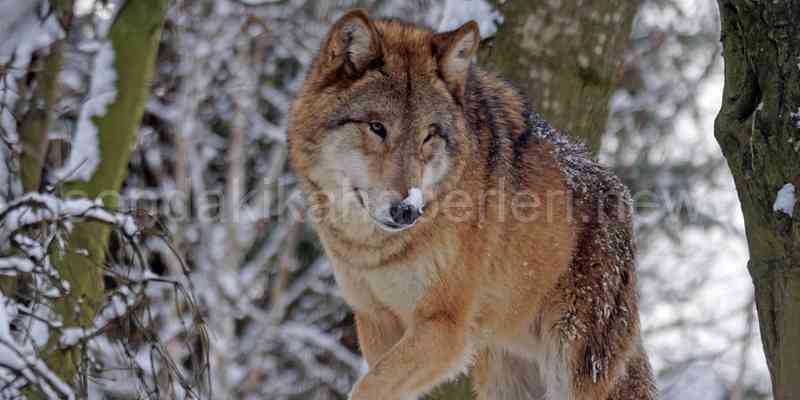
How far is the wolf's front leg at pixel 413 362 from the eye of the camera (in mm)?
4574

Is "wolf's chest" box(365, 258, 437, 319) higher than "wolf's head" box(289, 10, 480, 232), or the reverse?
"wolf's head" box(289, 10, 480, 232)

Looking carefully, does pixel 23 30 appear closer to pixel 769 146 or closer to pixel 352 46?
pixel 352 46

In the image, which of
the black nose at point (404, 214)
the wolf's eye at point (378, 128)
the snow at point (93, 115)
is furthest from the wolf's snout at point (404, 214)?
the snow at point (93, 115)

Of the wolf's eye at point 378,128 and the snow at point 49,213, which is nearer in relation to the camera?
the snow at point 49,213

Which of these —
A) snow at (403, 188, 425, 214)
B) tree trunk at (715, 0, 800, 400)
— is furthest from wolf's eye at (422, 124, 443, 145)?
tree trunk at (715, 0, 800, 400)

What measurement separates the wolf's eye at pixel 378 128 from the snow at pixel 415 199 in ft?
1.11

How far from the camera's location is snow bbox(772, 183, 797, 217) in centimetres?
313

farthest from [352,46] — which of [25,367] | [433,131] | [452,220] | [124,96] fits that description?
[25,367]

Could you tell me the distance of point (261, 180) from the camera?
46.1 feet

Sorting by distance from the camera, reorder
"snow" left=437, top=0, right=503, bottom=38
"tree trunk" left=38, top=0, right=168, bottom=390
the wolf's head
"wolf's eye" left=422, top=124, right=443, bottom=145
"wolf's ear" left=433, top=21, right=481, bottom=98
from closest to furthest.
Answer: the wolf's head → "wolf's eye" left=422, top=124, right=443, bottom=145 → "wolf's ear" left=433, top=21, right=481, bottom=98 → "tree trunk" left=38, top=0, right=168, bottom=390 → "snow" left=437, top=0, right=503, bottom=38

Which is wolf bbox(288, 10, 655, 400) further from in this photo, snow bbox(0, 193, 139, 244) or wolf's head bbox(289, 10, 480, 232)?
snow bbox(0, 193, 139, 244)

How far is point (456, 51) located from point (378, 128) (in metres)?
0.57

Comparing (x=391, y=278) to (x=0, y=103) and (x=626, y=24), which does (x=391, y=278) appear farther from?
(x=626, y=24)

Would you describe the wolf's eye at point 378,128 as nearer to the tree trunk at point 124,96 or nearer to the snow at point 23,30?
the tree trunk at point 124,96
